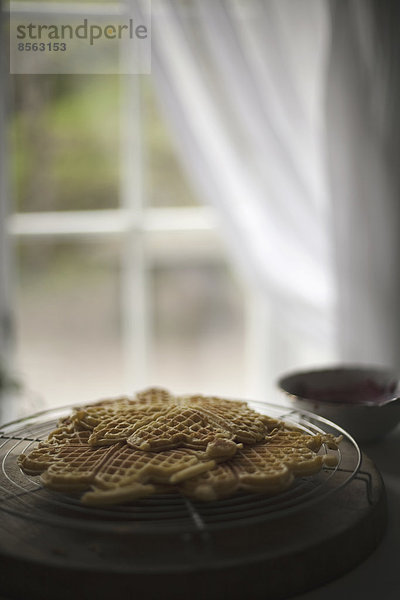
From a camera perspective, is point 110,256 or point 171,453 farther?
point 110,256

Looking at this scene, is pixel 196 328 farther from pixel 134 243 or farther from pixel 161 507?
pixel 161 507

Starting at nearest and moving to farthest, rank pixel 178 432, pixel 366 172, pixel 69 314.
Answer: pixel 178 432 < pixel 366 172 < pixel 69 314

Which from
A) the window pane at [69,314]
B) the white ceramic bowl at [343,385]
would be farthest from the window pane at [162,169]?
the white ceramic bowl at [343,385]

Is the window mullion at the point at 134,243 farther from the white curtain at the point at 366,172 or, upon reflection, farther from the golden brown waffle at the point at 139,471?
the golden brown waffle at the point at 139,471

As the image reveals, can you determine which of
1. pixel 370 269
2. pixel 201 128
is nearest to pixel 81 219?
pixel 201 128

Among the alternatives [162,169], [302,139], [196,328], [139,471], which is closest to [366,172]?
[302,139]

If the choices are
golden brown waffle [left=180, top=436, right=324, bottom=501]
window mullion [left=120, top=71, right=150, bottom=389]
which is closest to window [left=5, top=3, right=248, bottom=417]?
window mullion [left=120, top=71, right=150, bottom=389]
